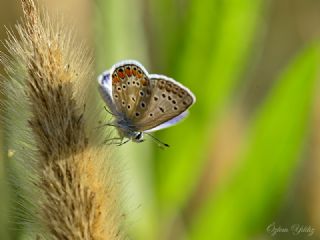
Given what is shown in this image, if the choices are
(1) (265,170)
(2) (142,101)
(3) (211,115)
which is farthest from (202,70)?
(2) (142,101)

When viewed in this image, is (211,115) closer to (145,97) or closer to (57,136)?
(145,97)

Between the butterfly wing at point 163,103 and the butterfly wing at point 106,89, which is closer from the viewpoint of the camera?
the butterfly wing at point 106,89

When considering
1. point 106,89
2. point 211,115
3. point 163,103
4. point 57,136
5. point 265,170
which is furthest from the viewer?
point 211,115

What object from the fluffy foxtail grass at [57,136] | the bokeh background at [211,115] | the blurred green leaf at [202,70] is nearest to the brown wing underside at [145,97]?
the fluffy foxtail grass at [57,136]

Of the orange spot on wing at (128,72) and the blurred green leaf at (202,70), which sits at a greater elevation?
the orange spot on wing at (128,72)

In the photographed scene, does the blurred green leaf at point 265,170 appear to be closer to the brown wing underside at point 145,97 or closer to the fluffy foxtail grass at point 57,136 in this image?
the brown wing underside at point 145,97

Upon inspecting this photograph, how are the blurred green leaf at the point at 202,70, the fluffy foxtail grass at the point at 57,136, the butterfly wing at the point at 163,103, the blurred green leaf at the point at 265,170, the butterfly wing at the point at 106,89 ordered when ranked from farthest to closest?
the blurred green leaf at the point at 202,70
the blurred green leaf at the point at 265,170
the butterfly wing at the point at 163,103
the butterfly wing at the point at 106,89
the fluffy foxtail grass at the point at 57,136
